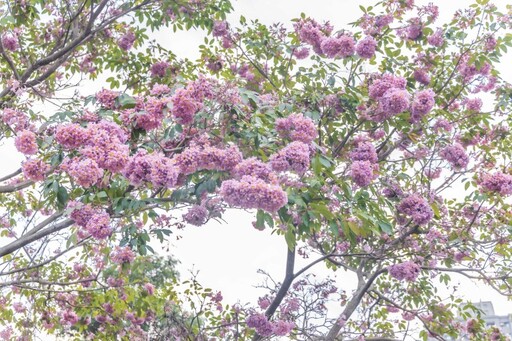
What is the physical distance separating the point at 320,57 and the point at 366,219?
310cm

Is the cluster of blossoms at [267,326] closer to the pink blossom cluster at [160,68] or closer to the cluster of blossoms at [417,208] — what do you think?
the cluster of blossoms at [417,208]

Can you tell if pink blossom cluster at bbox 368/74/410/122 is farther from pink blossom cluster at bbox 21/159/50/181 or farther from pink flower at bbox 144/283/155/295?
pink flower at bbox 144/283/155/295

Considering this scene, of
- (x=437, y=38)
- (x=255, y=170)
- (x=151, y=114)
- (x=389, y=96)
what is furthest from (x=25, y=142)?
(x=437, y=38)

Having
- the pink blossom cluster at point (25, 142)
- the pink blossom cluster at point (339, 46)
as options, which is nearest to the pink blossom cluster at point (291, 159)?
the pink blossom cluster at point (25, 142)

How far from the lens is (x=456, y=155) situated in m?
5.45

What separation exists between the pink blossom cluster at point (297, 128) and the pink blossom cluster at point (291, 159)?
1.15ft

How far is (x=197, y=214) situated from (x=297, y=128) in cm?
107

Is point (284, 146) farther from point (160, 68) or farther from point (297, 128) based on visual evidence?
point (160, 68)

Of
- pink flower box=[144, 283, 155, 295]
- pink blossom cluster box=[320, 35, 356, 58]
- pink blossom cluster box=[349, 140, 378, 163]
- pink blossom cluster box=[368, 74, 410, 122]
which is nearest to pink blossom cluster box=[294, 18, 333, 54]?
pink blossom cluster box=[320, 35, 356, 58]

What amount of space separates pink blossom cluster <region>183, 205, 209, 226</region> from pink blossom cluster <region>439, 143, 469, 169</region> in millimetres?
2862

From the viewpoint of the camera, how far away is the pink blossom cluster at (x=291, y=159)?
3168 millimetres

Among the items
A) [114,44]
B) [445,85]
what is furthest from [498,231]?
[114,44]

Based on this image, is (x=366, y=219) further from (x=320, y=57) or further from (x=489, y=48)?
(x=489, y=48)

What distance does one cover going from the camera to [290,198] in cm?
336
